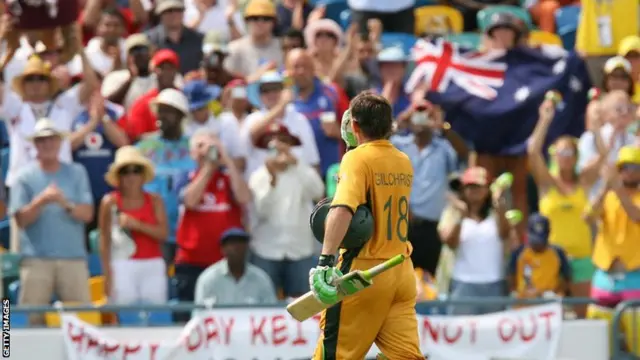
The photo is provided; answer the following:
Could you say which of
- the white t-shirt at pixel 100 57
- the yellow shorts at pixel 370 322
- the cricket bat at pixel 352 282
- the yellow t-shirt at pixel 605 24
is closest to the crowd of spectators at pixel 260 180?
the white t-shirt at pixel 100 57

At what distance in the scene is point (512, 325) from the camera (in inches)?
493

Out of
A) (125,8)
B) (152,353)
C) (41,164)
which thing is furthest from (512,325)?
(125,8)

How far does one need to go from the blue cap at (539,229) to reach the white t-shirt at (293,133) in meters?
2.05

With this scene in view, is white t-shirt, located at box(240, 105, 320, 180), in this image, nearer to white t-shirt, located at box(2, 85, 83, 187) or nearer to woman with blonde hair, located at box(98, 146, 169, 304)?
woman with blonde hair, located at box(98, 146, 169, 304)

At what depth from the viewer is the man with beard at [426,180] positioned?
1345 cm

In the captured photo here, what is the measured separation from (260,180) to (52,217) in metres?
1.78

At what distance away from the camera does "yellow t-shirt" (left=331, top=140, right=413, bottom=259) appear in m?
8.45

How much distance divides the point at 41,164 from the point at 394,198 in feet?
16.8

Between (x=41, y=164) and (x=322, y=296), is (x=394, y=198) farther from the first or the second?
(x=41, y=164)

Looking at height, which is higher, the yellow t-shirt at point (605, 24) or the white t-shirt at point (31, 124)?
the yellow t-shirt at point (605, 24)

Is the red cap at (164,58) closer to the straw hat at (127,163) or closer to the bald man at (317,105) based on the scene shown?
the bald man at (317,105)

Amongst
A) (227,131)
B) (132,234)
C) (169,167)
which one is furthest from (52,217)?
(227,131)

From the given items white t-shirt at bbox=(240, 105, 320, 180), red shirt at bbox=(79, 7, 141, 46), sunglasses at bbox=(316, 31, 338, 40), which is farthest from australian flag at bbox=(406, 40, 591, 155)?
red shirt at bbox=(79, 7, 141, 46)

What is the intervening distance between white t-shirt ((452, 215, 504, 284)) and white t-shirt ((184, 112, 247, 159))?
6.82 feet
